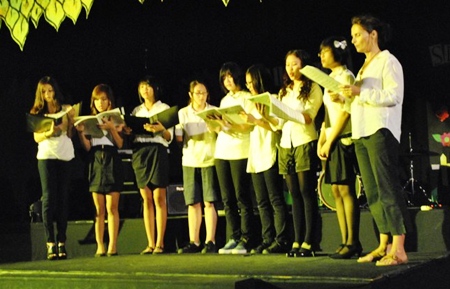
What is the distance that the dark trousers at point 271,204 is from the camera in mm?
5234

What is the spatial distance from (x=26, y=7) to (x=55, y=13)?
401 mm

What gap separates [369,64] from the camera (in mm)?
4398

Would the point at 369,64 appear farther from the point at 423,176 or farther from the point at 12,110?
the point at 423,176

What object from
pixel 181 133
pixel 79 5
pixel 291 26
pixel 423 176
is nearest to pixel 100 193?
pixel 181 133

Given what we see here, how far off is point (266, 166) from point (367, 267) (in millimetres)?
1364

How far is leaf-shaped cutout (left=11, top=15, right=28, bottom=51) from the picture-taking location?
6.09 metres

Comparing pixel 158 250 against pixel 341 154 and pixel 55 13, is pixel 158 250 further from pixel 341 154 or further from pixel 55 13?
pixel 55 13

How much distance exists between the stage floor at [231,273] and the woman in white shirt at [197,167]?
1.62 ft

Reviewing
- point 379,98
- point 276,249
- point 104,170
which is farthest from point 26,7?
point 379,98

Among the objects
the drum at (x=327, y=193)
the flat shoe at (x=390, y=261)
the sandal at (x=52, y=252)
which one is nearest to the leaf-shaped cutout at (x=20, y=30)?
the sandal at (x=52, y=252)

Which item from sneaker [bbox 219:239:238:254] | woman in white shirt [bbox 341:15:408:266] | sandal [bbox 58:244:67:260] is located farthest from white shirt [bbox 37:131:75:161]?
woman in white shirt [bbox 341:15:408:266]

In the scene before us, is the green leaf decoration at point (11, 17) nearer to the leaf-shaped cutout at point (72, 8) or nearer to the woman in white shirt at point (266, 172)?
the leaf-shaped cutout at point (72, 8)

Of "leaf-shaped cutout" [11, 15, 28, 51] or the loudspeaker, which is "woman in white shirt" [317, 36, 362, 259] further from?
the loudspeaker

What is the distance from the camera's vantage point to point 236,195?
5531mm
